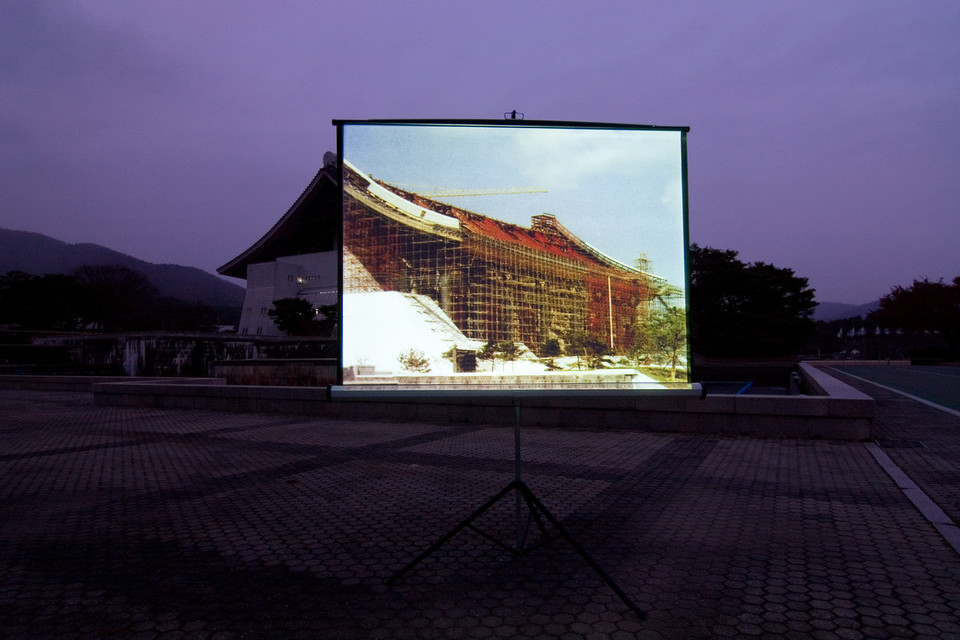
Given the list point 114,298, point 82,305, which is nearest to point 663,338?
point 82,305

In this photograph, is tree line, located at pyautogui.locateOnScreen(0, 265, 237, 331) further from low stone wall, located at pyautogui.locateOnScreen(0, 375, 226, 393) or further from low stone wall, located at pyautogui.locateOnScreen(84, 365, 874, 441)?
low stone wall, located at pyautogui.locateOnScreen(84, 365, 874, 441)

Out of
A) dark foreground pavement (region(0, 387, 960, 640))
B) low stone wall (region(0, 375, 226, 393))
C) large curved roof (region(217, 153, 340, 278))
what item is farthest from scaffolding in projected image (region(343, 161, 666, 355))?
large curved roof (region(217, 153, 340, 278))

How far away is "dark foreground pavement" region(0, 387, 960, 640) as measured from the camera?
9.56 ft

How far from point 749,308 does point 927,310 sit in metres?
14.1

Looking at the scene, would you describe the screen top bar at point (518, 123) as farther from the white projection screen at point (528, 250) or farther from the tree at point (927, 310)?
the tree at point (927, 310)

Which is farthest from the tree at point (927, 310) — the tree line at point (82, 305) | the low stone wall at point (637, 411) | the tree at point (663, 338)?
the tree line at point (82, 305)

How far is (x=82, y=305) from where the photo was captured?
5394 cm

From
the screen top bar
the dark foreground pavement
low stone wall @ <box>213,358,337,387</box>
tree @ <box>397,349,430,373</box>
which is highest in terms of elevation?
the screen top bar

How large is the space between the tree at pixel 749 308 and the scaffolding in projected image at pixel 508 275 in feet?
137

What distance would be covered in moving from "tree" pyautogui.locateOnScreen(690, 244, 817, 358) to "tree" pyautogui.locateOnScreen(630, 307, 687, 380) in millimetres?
41483

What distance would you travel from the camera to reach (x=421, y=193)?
11.7 feet

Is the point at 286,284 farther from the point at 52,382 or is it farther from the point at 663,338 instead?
the point at 663,338

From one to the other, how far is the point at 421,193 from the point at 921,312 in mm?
54038

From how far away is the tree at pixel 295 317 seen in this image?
48.3 meters
